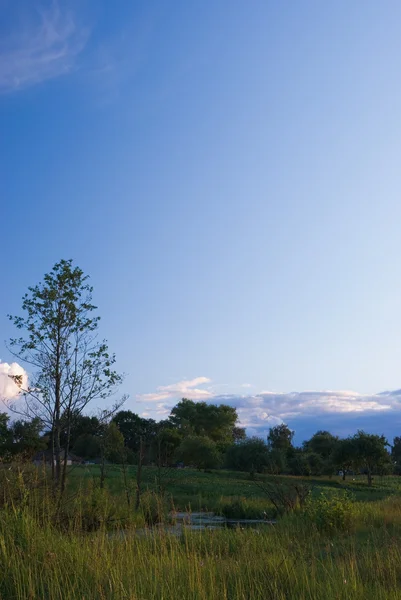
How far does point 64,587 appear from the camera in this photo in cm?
456

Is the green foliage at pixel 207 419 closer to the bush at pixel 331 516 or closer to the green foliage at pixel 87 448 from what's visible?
the green foliage at pixel 87 448

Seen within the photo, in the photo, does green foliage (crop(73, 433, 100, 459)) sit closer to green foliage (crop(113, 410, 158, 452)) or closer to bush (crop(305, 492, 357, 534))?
green foliage (crop(113, 410, 158, 452))

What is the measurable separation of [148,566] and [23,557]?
1225 mm

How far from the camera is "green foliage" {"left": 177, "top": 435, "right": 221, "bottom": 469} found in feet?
173

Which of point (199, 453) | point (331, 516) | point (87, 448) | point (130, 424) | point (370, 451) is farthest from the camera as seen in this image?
point (130, 424)

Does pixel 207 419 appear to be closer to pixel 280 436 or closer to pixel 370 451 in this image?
pixel 280 436

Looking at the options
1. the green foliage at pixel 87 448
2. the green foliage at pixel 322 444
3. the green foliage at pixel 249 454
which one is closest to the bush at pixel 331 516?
the green foliage at pixel 249 454

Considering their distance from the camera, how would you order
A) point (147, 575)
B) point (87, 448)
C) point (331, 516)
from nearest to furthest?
1. point (147, 575)
2. point (331, 516)
3. point (87, 448)

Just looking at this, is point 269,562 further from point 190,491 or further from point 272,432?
point 272,432

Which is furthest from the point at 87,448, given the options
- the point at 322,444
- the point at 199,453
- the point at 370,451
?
the point at 370,451

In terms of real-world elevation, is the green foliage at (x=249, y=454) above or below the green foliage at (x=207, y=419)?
below

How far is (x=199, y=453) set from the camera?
52.9 meters

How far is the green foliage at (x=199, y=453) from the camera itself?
52.6 m

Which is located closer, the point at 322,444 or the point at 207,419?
the point at 322,444
